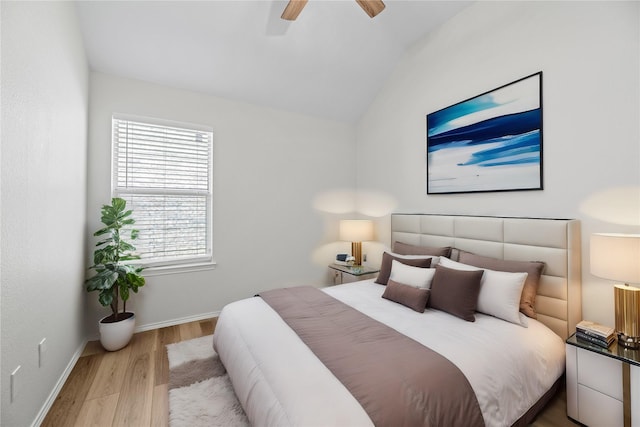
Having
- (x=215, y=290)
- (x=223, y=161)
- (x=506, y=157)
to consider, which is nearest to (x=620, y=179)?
(x=506, y=157)

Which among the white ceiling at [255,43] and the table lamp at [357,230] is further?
the table lamp at [357,230]

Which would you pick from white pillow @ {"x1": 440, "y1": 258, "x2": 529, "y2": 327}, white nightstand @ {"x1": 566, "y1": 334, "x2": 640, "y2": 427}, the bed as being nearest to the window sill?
the bed

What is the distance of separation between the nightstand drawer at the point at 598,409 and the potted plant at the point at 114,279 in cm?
347

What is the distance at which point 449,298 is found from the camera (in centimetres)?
206

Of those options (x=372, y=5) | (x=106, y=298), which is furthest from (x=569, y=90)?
(x=106, y=298)

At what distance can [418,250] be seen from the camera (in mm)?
2871

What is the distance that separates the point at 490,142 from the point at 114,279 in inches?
143

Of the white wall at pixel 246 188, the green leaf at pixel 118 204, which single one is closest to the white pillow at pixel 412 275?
the white wall at pixel 246 188

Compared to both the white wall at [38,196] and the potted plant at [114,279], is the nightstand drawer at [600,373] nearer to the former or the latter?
the white wall at [38,196]

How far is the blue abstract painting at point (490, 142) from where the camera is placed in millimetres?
2277

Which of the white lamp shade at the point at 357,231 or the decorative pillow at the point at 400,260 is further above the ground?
the white lamp shade at the point at 357,231

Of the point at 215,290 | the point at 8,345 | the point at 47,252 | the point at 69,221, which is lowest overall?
the point at 215,290

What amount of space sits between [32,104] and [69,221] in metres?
0.98

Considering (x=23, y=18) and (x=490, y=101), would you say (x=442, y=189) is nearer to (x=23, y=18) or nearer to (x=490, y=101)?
(x=490, y=101)
